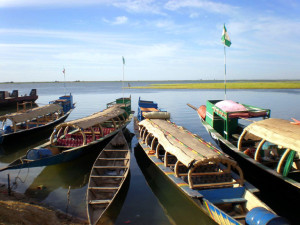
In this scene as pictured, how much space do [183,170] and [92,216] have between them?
5005 mm

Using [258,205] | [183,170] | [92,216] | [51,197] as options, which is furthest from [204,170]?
[51,197]

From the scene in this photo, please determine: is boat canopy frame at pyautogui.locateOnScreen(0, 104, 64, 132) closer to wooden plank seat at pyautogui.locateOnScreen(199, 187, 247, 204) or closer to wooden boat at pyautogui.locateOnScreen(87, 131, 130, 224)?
wooden boat at pyautogui.locateOnScreen(87, 131, 130, 224)

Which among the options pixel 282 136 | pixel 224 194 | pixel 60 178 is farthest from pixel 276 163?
pixel 60 178

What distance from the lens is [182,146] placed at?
10.3 meters

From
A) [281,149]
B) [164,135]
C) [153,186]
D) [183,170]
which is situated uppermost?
[164,135]

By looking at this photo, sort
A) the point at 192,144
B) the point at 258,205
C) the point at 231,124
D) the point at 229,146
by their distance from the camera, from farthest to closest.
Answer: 1. the point at 231,124
2. the point at 229,146
3. the point at 192,144
4. the point at 258,205

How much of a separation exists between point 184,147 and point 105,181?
409cm

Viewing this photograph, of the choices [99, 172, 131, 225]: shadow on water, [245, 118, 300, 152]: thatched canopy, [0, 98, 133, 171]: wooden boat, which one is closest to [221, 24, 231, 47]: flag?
[245, 118, 300, 152]: thatched canopy

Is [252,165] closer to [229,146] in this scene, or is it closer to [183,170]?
[229,146]

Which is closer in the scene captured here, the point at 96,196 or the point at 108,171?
the point at 96,196

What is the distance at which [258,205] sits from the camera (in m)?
7.75

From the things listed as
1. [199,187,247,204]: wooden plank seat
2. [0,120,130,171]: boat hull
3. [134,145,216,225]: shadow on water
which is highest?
[0,120,130,171]: boat hull

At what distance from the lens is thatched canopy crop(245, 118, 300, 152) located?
8836 millimetres

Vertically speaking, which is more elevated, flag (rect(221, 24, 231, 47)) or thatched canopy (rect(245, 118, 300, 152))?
flag (rect(221, 24, 231, 47))
